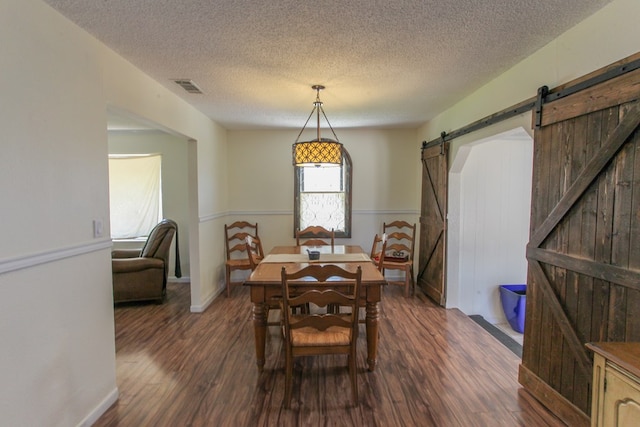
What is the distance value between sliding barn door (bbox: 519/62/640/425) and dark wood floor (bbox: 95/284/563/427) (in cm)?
30

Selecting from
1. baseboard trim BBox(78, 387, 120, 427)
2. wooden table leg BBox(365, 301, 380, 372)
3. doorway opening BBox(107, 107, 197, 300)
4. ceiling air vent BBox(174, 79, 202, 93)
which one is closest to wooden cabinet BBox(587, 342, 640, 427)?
wooden table leg BBox(365, 301, 380, 372)

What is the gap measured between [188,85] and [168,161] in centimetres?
246

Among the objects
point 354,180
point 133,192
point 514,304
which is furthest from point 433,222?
point 133,192

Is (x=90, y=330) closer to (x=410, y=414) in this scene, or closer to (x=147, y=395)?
(x=147, y=395)

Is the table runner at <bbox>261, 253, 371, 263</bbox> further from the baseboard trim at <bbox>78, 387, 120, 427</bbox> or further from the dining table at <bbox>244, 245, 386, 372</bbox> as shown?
the baseboard trim at <bbox>78, 387, 120, 427</bbox>

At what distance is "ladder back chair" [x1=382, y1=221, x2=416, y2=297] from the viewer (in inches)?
169

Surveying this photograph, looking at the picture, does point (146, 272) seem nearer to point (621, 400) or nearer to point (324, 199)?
point (324, 199)

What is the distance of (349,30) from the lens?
1.95 m

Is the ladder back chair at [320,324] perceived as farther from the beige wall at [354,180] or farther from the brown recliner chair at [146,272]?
the beige wall at [354,180]

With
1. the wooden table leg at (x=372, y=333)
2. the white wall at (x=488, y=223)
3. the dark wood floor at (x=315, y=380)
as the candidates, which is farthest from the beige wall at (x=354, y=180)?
the wooden table leg at (x=372, y=333)

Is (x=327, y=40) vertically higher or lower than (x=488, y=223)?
higher

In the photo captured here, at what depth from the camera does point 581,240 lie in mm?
1869

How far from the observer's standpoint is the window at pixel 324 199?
16.9 feet

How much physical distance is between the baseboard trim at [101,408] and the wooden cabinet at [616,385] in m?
2.68
